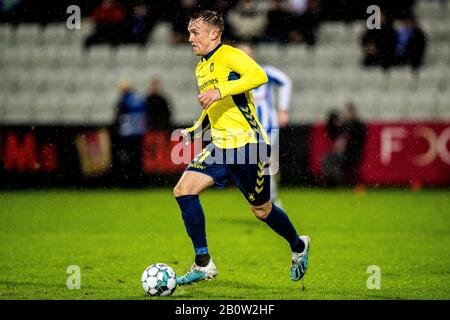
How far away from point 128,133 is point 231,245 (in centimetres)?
732

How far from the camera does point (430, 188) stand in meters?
15.8

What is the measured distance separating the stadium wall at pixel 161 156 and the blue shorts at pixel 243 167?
9.20m

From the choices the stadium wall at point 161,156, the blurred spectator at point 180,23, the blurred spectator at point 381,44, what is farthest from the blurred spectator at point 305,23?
the stadium wall at point 161,156

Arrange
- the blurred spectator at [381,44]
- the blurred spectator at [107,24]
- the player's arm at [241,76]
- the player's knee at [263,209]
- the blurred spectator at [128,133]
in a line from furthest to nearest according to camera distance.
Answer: the blurred spectator at [107,24] < the blurred spectator at [381,44] < the blurred spectator at [128,133] < the player's knee at [263,209] < the player's arm at [241,76]

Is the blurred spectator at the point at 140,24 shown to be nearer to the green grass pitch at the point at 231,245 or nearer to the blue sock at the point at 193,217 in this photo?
the green grass pitch at the point at 231,245

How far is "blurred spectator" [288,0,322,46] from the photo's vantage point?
704 inches

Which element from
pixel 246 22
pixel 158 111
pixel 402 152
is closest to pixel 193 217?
pixel 158 111

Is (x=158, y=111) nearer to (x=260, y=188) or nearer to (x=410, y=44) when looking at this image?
(x=410, y=44)

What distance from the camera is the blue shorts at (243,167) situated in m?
6.54

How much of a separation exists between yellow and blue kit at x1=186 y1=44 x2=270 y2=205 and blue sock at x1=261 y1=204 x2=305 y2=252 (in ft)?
0.55

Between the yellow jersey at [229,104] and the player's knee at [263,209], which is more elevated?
the yellow jersey at [229,104]

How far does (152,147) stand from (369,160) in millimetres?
3982

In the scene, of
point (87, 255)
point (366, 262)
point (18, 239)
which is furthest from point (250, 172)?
point (18, 239)

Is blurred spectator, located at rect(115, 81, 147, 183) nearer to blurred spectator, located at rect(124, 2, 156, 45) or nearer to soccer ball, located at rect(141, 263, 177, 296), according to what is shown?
blurred spectator, located at rect(124, 2, 156, 45)
